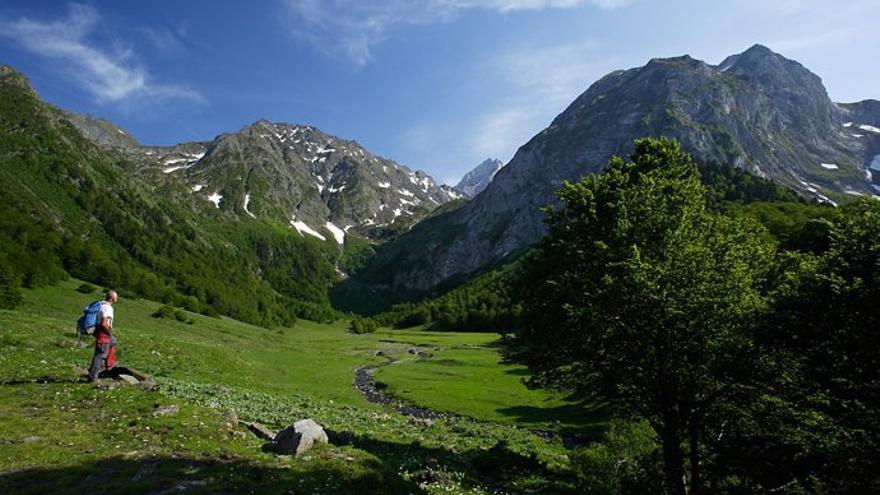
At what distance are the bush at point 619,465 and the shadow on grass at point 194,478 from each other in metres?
11.0

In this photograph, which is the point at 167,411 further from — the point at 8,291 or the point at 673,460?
the point at 8,291

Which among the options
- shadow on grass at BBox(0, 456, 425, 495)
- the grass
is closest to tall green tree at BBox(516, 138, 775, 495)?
the grass

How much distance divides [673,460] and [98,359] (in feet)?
94.8

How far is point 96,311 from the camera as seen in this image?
23.8m

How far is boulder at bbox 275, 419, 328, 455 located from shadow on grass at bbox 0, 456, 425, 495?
1.21 m

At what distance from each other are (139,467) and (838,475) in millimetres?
23935

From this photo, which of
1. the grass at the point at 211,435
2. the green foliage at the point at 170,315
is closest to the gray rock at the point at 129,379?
the grass at the point at 211,435

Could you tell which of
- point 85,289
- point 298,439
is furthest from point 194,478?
point 85,289

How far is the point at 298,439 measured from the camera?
1975 centimetres

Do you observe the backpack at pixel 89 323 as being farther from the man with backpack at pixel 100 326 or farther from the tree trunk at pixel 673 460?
the tree trunk at pixel 673 460

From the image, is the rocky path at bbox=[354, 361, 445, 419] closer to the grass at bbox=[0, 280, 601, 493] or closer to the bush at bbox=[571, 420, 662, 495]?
the grass at bbox=[0, 280, 601, 493]

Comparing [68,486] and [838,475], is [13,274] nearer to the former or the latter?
[68,486]

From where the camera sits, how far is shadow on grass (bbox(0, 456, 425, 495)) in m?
14.0

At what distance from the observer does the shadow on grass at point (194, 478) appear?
14023mm
